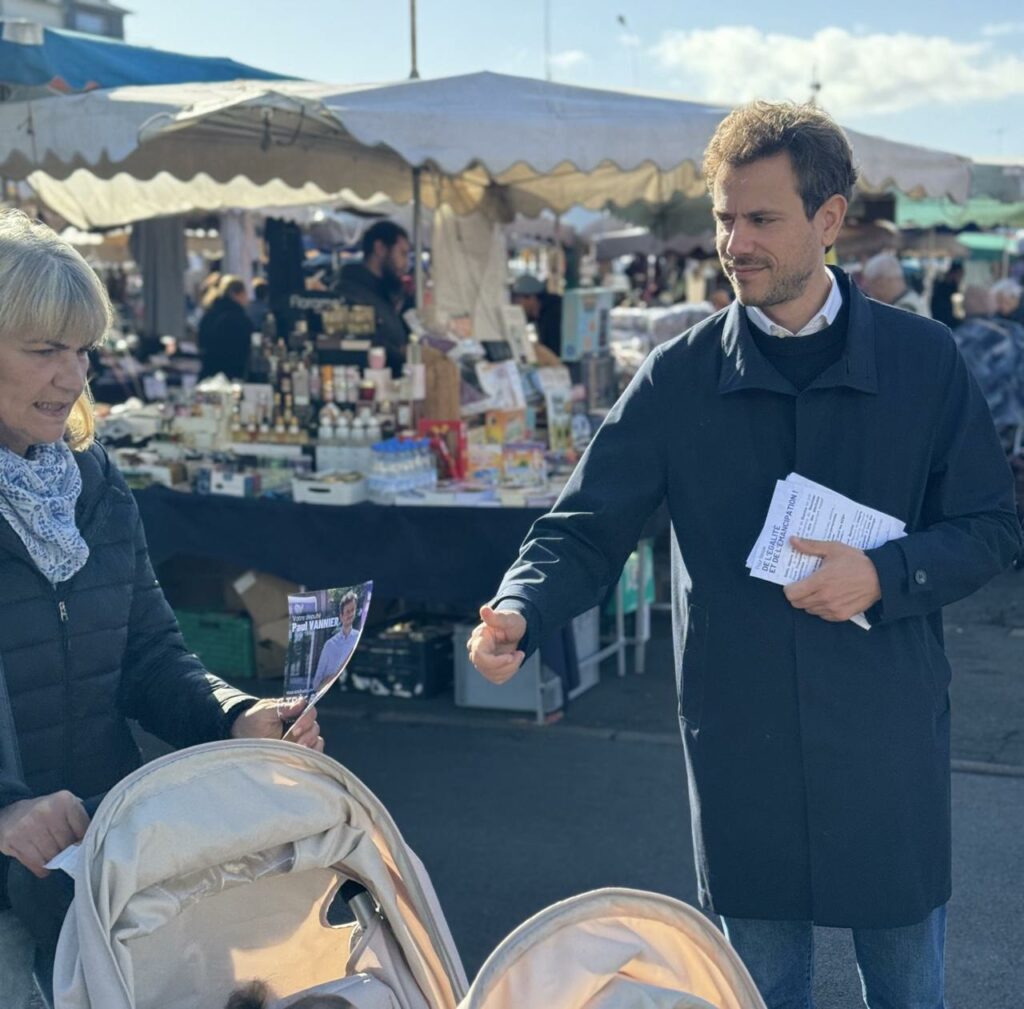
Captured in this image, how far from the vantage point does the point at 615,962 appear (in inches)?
66.9

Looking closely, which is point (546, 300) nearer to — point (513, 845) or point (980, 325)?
point (980, 325)

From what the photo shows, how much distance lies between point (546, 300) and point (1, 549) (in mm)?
7388

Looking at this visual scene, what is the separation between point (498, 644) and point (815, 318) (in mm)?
758

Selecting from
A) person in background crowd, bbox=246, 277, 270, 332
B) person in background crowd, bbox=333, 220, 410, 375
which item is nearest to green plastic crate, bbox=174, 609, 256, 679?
person in background crowd, bbox=333, 220, 410, 375

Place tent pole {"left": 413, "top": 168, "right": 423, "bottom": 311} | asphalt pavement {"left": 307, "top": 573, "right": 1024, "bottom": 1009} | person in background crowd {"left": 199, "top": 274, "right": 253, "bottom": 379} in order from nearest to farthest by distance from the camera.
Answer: asphalt pavement {"left": 307, "top": 573, "right": 1024, "bottom": 1009} < tent pole {"left": 413, "top": 168, "right": 423, "bottom": 311} < person in background crowd {"left": 199, "top": 274, "right": 253, "bottom": 379}

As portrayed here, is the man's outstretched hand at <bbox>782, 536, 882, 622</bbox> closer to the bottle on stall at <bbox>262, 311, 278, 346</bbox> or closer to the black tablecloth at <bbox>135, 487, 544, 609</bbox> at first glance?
the black tablecloth at <bbox>135, 487, 544, 609</bbox>

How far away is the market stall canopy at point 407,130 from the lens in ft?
19.1

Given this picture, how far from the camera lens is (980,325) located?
9.95m

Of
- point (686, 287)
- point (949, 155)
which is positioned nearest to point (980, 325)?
point (949, 155)

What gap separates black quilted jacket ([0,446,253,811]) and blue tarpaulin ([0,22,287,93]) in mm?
5100

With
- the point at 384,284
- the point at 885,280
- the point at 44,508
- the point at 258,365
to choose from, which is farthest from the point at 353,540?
the point at 885,280

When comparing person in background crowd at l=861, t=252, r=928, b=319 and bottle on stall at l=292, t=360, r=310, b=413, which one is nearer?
bottle on stall at l=292, t=360, r=310, b=413

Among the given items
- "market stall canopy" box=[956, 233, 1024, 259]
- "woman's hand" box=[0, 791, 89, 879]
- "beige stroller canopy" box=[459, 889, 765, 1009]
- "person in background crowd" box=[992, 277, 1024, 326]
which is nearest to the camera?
"beige stroller canopy" box=[459, 889, 765, 1009]

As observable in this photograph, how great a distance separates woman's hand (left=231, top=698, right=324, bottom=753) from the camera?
208cm
